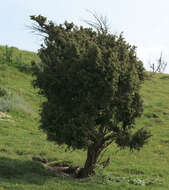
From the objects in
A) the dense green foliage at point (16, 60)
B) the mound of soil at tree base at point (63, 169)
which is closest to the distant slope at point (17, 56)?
the dense green foliage at point (16, 60)

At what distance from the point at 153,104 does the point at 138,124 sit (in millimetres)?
10280

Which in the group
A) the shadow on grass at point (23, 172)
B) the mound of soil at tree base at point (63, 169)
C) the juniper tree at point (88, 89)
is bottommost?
the mound of soil at tree base at point (63, 169)

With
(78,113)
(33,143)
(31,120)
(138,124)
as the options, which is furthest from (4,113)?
(78,113)

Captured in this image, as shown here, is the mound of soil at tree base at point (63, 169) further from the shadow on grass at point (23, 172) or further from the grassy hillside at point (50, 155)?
the shadow on grass at point (23, 172)

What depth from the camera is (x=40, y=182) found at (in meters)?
14.3

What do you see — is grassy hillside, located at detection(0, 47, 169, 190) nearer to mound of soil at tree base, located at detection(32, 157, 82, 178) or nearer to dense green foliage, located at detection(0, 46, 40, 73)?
mound of soil at tree base, located at detection(32, 157, 82, 178)

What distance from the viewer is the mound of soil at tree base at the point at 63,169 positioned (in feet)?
56.6

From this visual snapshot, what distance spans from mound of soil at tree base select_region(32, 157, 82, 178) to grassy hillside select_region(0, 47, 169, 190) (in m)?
0.65

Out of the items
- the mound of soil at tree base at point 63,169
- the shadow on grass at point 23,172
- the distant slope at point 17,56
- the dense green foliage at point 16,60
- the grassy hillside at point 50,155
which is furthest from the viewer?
the distant slope at point 17,56

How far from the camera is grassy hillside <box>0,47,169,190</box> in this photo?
48.6 feet

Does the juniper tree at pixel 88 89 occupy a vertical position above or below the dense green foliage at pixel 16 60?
below

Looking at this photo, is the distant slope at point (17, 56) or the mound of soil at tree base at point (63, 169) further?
the distant slope at point (17, 56)

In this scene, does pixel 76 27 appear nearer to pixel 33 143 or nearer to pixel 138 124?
pixel 33 143

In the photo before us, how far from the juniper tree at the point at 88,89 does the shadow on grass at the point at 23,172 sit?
6.25 feet
